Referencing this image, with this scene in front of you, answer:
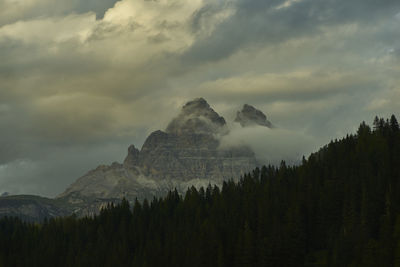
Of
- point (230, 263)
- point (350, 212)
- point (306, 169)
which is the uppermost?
point (306, 169)

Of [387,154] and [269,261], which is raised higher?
[387,154]

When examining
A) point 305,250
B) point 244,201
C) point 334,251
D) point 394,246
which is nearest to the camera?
point 394,246

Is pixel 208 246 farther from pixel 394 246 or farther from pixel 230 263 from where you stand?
pixel 394 246

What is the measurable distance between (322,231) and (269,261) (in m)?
21.2

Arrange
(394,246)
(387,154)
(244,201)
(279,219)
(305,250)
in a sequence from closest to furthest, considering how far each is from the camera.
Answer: (394,246), (305,250), (279,219), (387,154), (244,201)

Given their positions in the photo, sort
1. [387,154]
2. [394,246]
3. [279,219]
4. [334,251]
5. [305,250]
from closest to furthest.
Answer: [394,246] → [334,251] → [305,250] → [279,219] → [387,154]

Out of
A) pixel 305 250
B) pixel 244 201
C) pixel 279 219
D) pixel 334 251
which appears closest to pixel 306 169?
pixel 244 201

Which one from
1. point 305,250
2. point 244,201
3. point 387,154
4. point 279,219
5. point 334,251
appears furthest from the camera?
point 244,201

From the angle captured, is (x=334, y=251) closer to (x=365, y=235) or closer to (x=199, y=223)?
(x=365, y=235)

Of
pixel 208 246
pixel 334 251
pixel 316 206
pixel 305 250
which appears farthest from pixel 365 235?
pixel 208 246

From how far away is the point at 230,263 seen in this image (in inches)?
6019

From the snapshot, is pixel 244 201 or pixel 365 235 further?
pixel 244 201

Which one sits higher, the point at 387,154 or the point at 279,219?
the point at 387,154

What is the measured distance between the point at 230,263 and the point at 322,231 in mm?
23197
